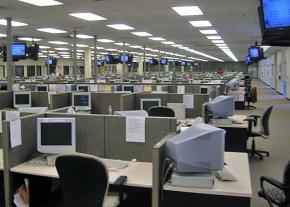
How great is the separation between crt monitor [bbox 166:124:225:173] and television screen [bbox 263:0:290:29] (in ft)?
3.89

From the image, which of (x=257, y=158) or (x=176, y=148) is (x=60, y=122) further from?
(x=257, y=158)

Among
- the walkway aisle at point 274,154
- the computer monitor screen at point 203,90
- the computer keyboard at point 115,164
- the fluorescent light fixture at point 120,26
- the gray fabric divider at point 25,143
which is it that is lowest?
the walkway aisle at point 274,154

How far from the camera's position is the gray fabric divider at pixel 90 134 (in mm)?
3191

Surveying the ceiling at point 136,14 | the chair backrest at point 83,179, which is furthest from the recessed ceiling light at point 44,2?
the chair backrest at point 83,179

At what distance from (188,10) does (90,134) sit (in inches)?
186

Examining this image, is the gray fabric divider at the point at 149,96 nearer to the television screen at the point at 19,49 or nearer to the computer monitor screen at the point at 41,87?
the computer monitor screen at the point at 41,87

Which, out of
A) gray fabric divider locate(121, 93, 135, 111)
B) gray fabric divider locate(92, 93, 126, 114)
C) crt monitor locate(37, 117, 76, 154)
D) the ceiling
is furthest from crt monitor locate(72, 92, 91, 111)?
crt monitor locate(37, 117, 76, 154)

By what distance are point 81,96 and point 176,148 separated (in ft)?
14.2

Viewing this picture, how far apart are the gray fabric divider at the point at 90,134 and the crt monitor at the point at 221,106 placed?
2306 mm

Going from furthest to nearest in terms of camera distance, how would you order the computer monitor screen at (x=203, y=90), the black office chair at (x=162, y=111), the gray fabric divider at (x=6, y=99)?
the computer monitor screen at (x=203, y=90), the gray fabric divider at (x=6, y=99), the black office chair at (x=162, y=111)

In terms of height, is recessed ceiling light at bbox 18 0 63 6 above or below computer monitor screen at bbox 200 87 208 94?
above

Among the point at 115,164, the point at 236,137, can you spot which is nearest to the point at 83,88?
the point at 236,137

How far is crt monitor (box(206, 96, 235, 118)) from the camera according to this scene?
5.04m

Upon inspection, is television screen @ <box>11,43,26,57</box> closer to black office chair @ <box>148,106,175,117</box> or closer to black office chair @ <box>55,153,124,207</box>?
black office chair @ <box>148,106,175,117</box>
